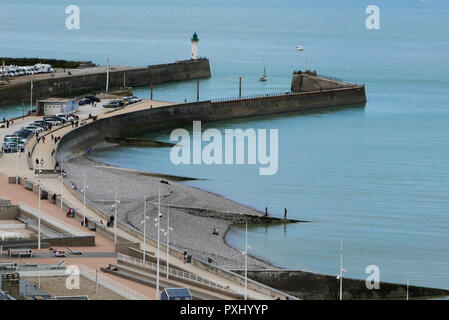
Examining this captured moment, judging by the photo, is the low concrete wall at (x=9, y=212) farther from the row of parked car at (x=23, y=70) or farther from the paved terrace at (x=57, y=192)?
the row of parked car at (x=23, y=70)

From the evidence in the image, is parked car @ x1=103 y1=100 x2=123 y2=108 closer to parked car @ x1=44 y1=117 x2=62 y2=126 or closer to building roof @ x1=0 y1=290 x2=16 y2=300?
parked car @ x1=44 y1=117 x2=62 y2=126

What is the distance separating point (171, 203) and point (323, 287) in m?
15.7

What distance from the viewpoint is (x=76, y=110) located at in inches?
3076

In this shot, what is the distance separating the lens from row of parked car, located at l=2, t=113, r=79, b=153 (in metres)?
60.0

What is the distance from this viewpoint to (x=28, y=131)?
6619 centimetres

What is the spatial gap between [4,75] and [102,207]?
166ft

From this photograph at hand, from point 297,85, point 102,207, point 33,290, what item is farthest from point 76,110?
point 33,290

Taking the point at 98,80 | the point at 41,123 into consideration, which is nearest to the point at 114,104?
the point at 41,123

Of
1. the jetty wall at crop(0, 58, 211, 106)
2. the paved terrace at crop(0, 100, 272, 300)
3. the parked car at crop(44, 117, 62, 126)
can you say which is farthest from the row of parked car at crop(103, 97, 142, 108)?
the paved terrace at crop(0, 100, 272, 300)

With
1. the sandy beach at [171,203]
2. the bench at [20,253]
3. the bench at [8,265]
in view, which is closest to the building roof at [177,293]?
the bench at [8,265]

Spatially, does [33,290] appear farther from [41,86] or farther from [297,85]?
[297,85]

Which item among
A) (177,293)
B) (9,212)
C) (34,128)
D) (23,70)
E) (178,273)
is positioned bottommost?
(178,273)

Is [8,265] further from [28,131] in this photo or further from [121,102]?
[121,102]

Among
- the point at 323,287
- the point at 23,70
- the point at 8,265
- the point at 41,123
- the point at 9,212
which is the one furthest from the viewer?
the point at 23,70
